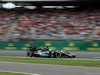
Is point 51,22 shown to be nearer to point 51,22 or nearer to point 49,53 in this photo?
point 51,22

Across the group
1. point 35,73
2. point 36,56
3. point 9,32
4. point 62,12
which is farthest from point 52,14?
point 35,73

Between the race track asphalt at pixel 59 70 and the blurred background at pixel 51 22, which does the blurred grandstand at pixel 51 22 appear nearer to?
the blurred background at pixel 51 22

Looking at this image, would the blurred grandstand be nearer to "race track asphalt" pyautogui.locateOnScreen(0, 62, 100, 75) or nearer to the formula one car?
the formula one car

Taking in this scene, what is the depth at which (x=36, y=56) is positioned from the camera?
1548 cm

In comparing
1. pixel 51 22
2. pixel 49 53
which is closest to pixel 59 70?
pixel 49 53

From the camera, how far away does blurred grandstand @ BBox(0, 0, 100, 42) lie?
21188mm

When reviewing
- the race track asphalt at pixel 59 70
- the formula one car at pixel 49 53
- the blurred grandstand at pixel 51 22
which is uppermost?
the blurred grandstand at pixel 51 22

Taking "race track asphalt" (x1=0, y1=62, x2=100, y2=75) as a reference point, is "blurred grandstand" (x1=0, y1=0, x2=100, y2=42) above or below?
above

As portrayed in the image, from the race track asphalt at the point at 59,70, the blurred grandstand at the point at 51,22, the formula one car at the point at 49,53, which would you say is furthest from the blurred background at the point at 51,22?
the race track asphalt at the point at 59,70

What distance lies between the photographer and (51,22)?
23.4m

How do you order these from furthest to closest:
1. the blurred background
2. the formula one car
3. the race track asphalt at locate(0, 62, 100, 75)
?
the blurred background < the formula one car < the race track asphalt at locate(0, 62, 100, 75)

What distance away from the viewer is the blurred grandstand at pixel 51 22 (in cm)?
2119

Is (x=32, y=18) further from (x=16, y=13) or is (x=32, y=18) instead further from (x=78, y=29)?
(x=78, y=29)

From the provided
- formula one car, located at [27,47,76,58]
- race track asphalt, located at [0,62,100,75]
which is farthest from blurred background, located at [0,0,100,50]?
race track asphalt, located at [0,62,100,75]
